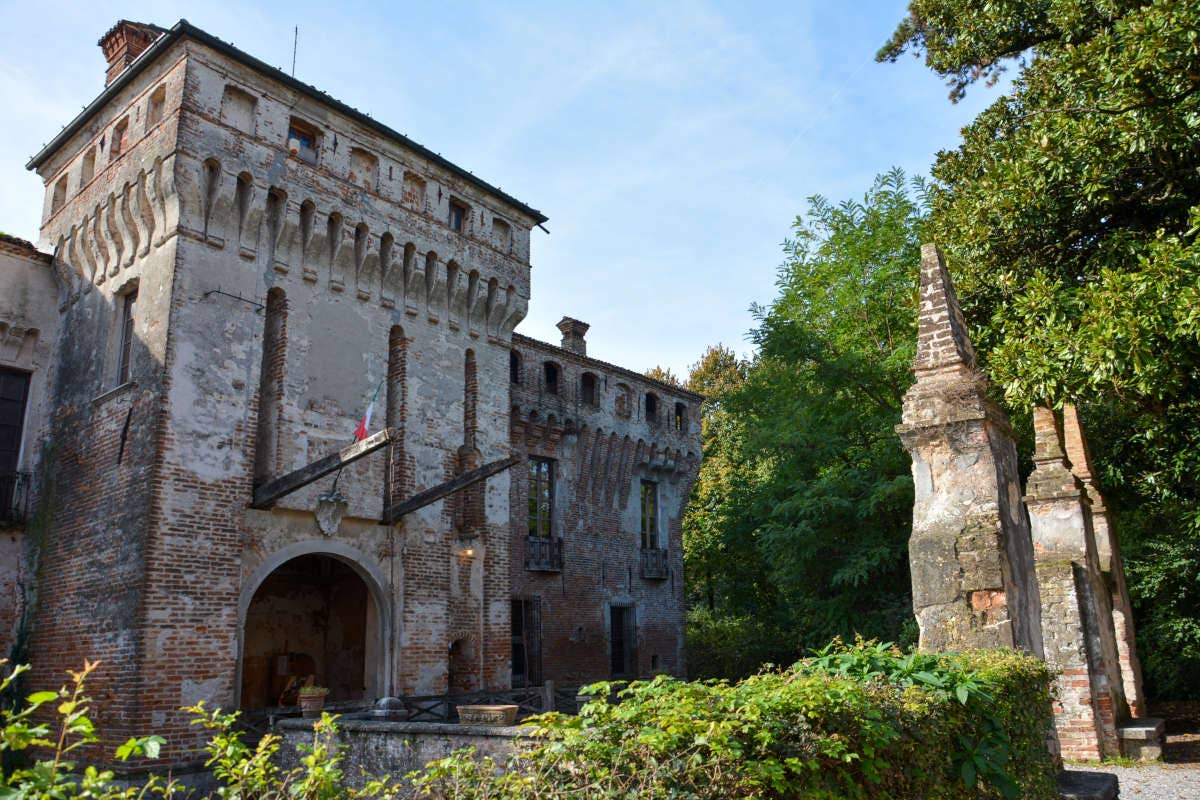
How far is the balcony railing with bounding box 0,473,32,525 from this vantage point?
48.6 feet

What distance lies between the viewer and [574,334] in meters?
25.2

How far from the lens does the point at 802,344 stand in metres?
21.5

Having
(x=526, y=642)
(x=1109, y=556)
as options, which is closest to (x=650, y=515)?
(x=526, y=642)

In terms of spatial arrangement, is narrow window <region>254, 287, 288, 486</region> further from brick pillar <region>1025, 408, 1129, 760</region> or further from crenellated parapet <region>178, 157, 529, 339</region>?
brick pillar <region>1025, 408, 1129, 760</region>

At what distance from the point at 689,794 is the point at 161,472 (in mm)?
11725

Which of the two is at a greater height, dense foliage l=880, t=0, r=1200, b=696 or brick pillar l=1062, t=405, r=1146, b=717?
dense foliage l=880, t=0, r=1200, b=696

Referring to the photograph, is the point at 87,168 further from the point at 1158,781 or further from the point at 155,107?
the point at 1158,781

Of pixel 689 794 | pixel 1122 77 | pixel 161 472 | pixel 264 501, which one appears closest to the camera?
pixel 689 794

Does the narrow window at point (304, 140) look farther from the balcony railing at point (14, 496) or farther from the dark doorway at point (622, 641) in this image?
the dark doorway at point (622, 641)

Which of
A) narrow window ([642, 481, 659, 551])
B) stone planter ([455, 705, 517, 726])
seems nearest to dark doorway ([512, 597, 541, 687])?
narrow window ([642, 481, 659, 551])

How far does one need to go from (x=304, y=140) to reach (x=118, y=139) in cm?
323

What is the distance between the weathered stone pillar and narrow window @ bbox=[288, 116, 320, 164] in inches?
472

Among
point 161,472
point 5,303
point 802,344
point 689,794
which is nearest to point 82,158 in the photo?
point 5,303

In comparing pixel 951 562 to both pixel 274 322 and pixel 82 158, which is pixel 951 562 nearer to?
pixel 274 322
